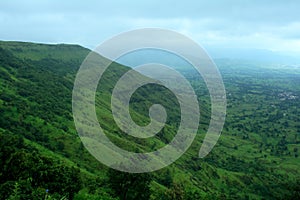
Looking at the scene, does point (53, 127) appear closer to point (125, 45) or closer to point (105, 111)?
point (105, 111)

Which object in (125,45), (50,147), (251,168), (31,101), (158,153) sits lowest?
(251,168)

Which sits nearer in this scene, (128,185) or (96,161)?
(128,185)

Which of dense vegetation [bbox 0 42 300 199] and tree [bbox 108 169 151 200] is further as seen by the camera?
tree [bbox 108 169 151 200]

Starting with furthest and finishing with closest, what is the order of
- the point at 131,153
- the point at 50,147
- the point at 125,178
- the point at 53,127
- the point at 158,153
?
the point at 158,153
the point at 131,153
the point at 53,127
the point at 50,147
the point at 125,178

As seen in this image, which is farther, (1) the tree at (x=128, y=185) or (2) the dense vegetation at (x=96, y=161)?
(1) the tree at (x=128, y=185)

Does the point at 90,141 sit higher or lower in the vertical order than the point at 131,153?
higher

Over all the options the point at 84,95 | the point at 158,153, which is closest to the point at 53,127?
the point at 158,153

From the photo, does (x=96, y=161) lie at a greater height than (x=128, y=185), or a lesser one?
lesser

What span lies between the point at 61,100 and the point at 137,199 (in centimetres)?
13008

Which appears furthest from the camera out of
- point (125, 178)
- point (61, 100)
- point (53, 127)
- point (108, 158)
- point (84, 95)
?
point (84, 95)

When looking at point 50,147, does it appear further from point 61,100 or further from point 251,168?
point 251,168

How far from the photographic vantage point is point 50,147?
103375mm

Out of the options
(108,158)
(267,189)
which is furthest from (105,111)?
(267,189)

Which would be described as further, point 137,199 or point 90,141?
point 90,141
